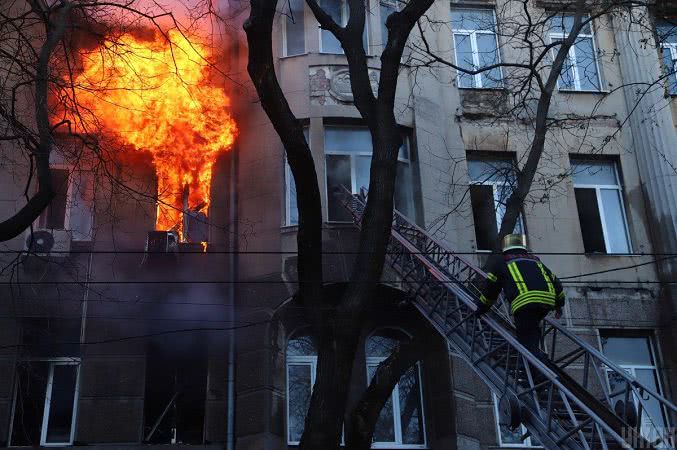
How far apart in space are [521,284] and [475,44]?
891 cm

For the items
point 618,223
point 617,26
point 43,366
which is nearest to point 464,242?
point 618,223

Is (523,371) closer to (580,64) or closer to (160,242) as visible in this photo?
(160,242)

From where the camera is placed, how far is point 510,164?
48.3ft

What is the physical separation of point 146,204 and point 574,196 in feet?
25.3

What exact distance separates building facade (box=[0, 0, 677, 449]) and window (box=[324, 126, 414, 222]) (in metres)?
0.03

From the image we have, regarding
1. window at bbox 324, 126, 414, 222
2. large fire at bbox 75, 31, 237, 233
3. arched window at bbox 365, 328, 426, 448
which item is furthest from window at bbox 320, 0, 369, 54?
arched window at bbox 365, 328, 426, 448

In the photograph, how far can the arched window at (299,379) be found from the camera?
39.3 ft

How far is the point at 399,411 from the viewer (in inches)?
484

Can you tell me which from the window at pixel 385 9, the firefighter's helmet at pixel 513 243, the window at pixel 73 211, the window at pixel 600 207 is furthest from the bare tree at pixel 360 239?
the window at pixel 600 207

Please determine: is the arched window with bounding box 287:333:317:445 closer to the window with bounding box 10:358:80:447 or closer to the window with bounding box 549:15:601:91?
the window with bounding box 10:358:80:447

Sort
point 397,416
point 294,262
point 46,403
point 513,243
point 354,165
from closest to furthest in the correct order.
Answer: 1. point 513,243
2. point 46,403
3. point 397,416
4. point 294,262
5. point 354,165

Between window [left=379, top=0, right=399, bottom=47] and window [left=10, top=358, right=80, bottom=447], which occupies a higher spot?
window [left=379, top=0, right=399, bottom=47]

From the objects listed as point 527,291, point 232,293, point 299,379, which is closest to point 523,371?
point 527,291

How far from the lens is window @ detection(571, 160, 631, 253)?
14.3 metres
